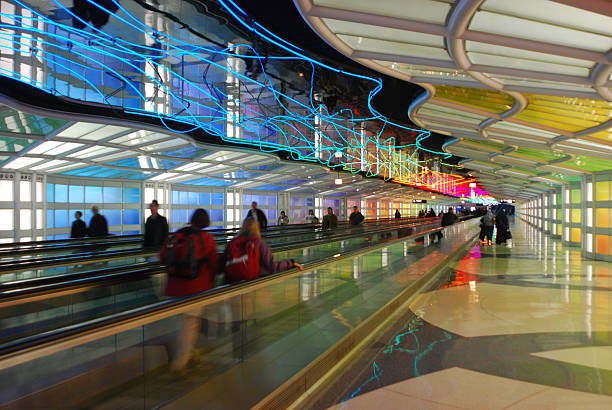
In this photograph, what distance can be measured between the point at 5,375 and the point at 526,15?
6.12 m

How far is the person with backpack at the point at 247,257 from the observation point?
5172 millimetres

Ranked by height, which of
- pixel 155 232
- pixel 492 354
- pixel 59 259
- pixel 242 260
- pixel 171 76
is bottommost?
pixel 492 354

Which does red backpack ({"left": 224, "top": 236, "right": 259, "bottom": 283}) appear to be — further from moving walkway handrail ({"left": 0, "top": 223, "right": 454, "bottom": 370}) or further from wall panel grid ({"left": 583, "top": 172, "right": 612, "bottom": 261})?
wall panel grid ({"left": 583, "top": 172, "right": 612, "bottom": 261})

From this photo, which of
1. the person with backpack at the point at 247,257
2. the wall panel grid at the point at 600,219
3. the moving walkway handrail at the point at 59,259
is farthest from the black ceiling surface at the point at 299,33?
the wall panel grid at the point at 600,219

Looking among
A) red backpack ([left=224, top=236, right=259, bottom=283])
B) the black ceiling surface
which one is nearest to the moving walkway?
red backpack ([left=224, top=236, right=259, bottom=283])

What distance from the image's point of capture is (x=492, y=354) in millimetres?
5949

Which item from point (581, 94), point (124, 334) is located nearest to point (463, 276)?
point (581, 94)

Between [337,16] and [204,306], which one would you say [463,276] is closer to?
[337,16]

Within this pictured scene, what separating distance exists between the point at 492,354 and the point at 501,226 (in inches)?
734

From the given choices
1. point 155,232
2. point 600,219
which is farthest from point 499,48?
point 600,219

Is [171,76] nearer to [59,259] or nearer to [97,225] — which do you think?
[97,225]

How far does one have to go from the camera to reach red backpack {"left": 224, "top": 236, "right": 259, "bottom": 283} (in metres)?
5.17

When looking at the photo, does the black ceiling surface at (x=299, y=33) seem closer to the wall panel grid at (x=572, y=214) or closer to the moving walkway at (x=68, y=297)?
the moving walkway at (x=68, y=297)

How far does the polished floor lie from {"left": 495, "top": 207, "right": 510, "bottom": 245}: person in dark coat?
1177cm
